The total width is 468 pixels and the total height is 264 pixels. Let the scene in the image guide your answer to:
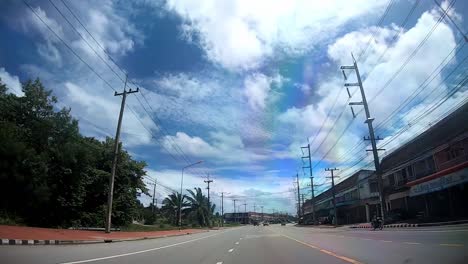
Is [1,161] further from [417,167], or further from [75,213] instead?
[417,167]

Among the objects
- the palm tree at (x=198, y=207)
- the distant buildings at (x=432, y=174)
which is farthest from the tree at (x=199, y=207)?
the distant buildings at (x=432, y=174)

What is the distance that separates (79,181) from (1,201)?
8.41m

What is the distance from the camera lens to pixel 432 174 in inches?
1652

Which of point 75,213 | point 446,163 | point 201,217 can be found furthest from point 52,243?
point 201,217

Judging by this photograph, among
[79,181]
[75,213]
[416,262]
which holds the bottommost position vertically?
[416,262]

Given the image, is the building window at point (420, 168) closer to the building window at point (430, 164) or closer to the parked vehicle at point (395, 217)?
the building window at point (430, 164)

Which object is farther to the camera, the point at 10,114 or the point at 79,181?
the point at 79,181

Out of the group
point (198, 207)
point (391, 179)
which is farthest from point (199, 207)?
point (391, 179)

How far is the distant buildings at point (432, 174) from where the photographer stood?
3734 centimetres

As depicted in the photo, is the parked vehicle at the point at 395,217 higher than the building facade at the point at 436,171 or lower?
lower

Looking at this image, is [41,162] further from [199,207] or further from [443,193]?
[199,207]

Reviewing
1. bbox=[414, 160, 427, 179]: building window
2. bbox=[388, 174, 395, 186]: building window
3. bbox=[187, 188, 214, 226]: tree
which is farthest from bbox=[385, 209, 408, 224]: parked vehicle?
bbox=[187, 188, 214, 226]: tree

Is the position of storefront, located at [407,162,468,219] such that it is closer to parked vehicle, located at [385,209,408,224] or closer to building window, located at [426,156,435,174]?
parked vehicle, located at [385,209,408,224]

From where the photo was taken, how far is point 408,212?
49562 millimetres
